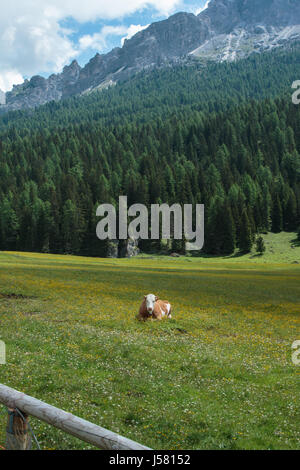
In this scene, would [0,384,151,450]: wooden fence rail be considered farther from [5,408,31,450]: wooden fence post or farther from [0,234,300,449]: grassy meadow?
[0,234,300,449]: grassy meadow

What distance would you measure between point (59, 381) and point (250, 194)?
510 feet

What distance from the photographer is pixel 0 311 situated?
24.6 m

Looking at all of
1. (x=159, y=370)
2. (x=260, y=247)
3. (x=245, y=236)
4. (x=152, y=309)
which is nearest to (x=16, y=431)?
(x=159, y=370)

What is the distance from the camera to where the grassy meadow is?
365 inches

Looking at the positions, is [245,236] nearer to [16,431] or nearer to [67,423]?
[16,431]

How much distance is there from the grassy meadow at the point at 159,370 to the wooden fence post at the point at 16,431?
2.79 m

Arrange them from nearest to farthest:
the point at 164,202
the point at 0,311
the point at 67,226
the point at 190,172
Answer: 1. the point at 0,311
2. the point at 67,226
3. the point at 164,202
4. the point at 190,172

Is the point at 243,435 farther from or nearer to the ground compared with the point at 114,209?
nearer to the ground

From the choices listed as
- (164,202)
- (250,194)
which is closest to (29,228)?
(164,202)

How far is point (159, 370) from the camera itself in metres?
13.5

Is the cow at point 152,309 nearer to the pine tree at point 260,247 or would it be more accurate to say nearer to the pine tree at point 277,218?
the pine tree at point 260,247

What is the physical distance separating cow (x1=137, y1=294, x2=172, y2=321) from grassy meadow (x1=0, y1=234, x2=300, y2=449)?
3.21 feet

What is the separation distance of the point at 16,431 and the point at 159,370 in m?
8.15

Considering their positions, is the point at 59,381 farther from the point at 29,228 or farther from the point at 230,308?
the point at 29,228
